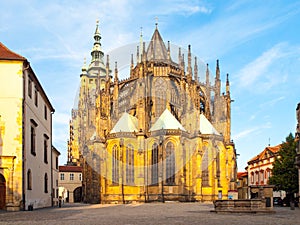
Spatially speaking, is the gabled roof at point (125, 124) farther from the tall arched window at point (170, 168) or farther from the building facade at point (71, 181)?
the building facade at point (71, 181)

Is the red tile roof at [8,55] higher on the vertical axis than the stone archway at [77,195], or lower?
higher

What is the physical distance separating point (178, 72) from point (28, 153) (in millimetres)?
39041

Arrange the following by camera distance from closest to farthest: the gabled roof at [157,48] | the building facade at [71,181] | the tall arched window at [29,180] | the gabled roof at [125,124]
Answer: the tall arched window at [29,180], the gabled roof at [125,124], the gabled roof at [157,48], the building facade at [71,181]

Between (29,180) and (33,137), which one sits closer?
(29,180)

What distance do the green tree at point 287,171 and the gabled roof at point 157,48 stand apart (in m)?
31.2

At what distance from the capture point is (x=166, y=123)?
56719mm

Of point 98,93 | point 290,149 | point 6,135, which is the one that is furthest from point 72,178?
point 6,135

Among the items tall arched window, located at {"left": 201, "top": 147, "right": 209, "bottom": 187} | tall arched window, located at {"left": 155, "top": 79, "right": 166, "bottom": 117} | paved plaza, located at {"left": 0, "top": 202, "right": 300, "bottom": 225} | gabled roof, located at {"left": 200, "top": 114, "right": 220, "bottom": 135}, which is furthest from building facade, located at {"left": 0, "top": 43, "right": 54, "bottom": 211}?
→ tall arched window, located at {"left": 155, "top": 79, "right": 166, "bottom": 117}

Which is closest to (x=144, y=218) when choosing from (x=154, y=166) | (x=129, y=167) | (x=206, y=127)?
(x=154, y=166)

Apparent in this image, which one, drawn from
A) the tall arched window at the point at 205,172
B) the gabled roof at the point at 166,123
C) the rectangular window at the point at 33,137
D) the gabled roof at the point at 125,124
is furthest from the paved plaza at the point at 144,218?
the gabled roof at the point at 125,124

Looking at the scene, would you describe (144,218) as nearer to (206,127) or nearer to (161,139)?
(161,139)

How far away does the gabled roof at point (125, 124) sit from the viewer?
57000mm

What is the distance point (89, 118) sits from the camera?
72.2 meters

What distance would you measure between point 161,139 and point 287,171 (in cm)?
1718
